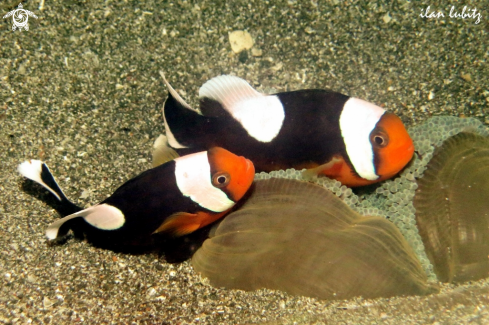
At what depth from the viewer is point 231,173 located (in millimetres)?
1499

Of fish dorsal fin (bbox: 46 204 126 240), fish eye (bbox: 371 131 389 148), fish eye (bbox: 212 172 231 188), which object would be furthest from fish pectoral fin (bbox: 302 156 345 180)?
fish dorsal fin (bbox: 46 204 126 240)

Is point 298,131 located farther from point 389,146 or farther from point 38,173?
point 38,173

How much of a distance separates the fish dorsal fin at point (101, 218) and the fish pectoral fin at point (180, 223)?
0.18 m

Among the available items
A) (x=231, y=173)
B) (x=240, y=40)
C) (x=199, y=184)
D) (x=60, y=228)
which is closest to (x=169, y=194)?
(x=199, y=184)

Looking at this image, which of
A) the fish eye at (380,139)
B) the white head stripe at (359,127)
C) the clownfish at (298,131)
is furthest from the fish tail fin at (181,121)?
the fish eye at (380,139)

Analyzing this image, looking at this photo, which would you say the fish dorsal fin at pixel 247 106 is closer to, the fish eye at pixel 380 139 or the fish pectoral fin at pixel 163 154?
the fish pectoral fin at pixel 163 154

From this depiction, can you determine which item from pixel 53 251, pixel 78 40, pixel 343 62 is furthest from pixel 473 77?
pixel 53 251

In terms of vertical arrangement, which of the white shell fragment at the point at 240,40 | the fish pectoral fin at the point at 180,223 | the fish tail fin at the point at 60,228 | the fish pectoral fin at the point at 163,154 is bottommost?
the fish tail fin at the point at 60,228

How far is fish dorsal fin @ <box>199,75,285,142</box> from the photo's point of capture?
163 centimetres

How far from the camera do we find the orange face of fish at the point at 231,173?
4.91ft

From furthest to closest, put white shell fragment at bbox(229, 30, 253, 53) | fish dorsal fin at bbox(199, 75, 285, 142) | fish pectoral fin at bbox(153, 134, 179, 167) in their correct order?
white shell fragment at bbox(229, 30, 253, 53) < fish pectoral fin at bbox(153, 134, 179, 167) < fish dorsal fin at bbox(199, 75, 285, 142)

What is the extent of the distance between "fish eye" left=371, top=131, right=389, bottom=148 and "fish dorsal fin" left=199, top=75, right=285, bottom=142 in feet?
1.42

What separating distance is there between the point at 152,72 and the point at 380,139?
4.21 ft

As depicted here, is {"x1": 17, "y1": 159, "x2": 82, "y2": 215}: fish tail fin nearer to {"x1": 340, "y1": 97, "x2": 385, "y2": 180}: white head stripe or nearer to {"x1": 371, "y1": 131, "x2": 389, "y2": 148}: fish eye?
{"x1": 340, "y1": 97, "x2": 385, "y2": 180}: white head stripe
